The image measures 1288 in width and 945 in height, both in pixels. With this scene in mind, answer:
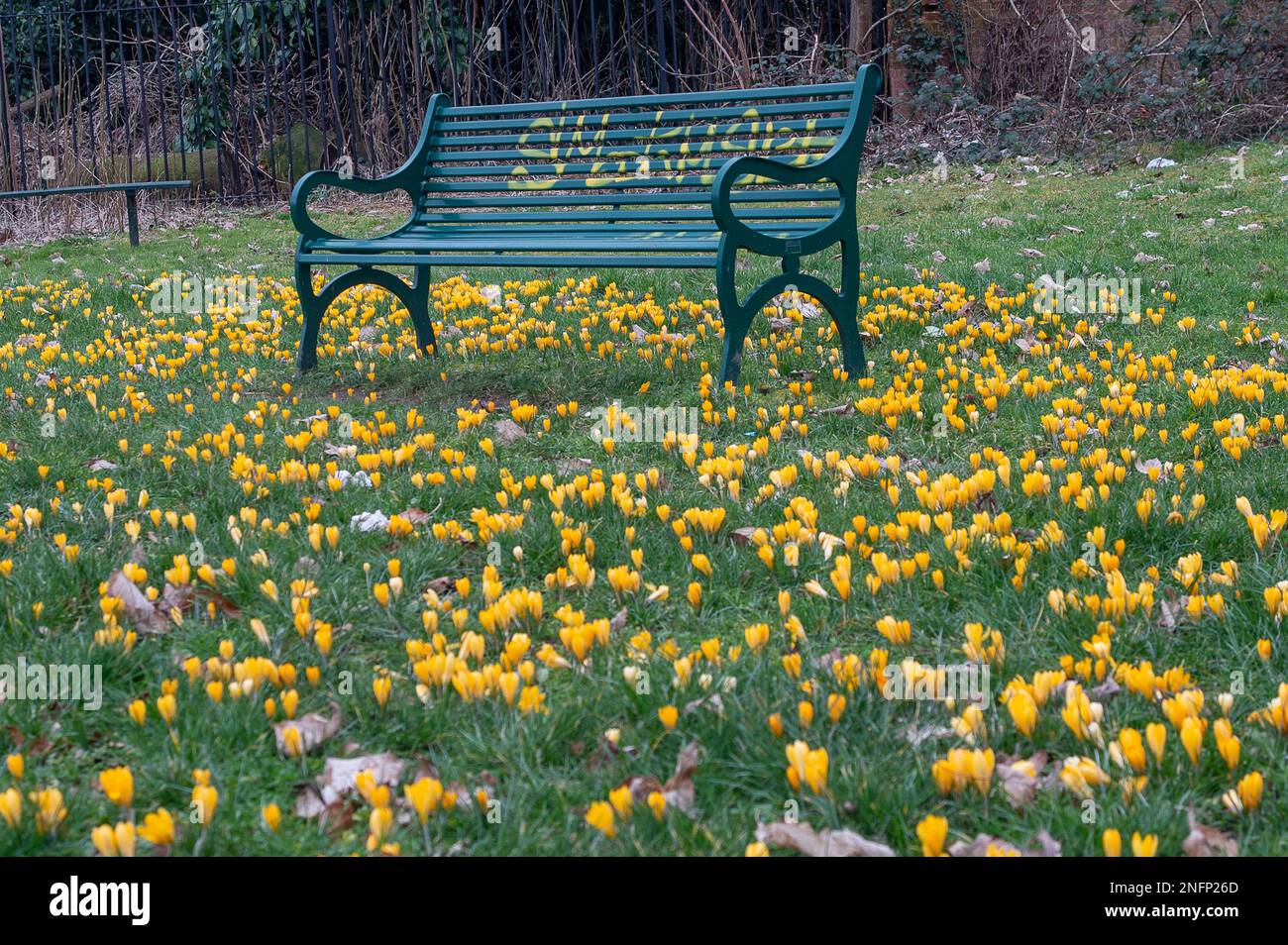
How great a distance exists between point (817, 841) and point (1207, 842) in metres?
0.64

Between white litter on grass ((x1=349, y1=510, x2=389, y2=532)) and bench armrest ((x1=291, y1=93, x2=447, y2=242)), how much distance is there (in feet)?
8.97

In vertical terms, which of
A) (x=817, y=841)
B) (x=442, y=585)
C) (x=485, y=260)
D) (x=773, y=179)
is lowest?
(x=817, y=841)

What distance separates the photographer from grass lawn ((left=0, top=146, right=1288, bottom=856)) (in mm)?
2393

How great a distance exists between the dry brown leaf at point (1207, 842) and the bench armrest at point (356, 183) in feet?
17.0

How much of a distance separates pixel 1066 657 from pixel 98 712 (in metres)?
2.08

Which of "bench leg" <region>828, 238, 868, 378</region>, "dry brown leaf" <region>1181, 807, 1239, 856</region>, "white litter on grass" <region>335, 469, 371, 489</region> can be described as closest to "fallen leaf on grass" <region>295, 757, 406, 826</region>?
"dry brown leaf" <region>1181, 807, 1239, 856</region>

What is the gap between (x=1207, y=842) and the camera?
221cm

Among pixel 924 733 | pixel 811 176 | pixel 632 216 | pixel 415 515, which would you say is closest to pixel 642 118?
pixel 632 216

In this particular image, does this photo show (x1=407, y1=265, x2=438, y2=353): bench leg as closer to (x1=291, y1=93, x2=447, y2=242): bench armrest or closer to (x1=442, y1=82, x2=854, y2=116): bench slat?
(x1=291, y1=93, x2=447, y2=242): bench armrest

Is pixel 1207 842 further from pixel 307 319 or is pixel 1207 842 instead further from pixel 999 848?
pixel 307 319

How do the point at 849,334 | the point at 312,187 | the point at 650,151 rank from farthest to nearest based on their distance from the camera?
the point at 650,151 → the point at 312,187 → the point at 849,334

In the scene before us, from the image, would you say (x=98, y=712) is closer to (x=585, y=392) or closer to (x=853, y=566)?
(x=853, y=566)

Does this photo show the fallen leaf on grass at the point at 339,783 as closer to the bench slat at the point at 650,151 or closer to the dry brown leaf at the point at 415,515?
the dry brown leaf at the point at 415,515

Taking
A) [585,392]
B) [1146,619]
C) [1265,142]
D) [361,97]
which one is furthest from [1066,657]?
[361,97]
